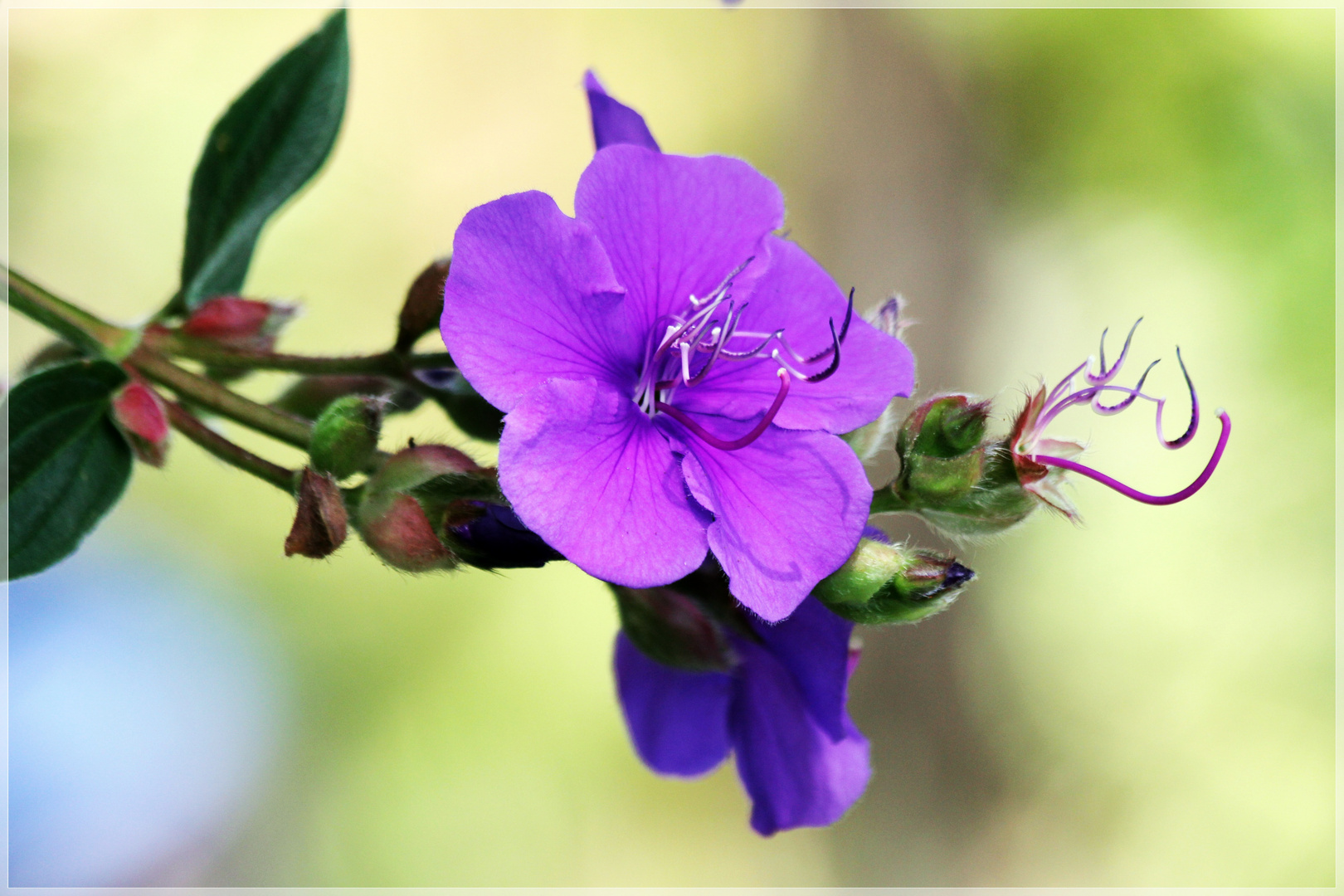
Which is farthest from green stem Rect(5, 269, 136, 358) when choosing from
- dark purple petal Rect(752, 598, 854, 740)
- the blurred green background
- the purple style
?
the blurred green background

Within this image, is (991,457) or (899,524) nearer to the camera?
(991,457)

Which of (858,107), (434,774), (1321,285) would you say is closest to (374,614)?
(434,774)

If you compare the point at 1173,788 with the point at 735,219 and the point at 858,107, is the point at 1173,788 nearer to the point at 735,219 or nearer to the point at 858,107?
the point at 858,107

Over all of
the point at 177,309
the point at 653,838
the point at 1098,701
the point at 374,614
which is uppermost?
the point at 177,309

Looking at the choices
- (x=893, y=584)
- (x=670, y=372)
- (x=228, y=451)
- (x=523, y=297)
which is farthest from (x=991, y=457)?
(x=228, y=451)

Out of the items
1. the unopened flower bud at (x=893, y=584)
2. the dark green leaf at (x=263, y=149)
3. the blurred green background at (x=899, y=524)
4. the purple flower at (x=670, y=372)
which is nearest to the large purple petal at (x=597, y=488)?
the purple flower at (x=670, y=372)

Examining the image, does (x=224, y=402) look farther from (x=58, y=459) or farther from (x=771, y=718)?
(x=771, y=718)

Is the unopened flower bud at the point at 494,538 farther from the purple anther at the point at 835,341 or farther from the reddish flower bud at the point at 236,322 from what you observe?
the reddish flower bud at the point at 236,322

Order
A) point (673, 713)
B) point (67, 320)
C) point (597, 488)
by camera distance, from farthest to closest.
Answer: point (673, 713), point (67, 320), point (597, 488)
